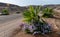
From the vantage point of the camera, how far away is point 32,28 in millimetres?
11719

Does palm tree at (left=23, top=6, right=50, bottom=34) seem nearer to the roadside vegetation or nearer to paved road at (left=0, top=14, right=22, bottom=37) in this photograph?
the roadside vegetation

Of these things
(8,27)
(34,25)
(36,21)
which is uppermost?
(36,21)

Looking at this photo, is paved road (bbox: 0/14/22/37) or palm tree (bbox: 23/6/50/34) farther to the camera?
paved road (bbox: 0/14/22/37)

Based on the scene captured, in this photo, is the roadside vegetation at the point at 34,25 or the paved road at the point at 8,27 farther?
the paved road at the point at 8,27

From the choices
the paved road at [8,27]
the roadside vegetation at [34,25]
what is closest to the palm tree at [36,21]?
the roadside vegetation at [34,25]

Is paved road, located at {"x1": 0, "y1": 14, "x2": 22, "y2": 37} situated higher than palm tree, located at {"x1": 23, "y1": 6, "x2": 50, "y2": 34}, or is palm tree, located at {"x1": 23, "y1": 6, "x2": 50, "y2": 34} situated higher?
palm tree, located at {"x1": 23, "y1": 6, "x2": 50, "y2": 34}

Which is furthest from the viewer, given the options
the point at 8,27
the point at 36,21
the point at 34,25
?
the point at 8,27

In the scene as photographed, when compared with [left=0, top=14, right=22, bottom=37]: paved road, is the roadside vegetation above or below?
above

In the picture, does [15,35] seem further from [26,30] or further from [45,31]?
[45,31]

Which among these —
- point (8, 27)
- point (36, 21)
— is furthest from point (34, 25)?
point (8, 27)

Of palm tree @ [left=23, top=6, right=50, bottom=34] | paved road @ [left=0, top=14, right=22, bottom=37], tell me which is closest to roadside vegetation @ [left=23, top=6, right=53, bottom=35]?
palm tree @ [left=23, top=6, right=50, bottom=34]

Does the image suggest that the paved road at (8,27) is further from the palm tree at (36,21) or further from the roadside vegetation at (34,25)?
the palm tree at (36,21)

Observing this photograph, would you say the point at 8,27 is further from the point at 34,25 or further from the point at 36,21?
the point at 34,25

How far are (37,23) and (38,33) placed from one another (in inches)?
41.1
